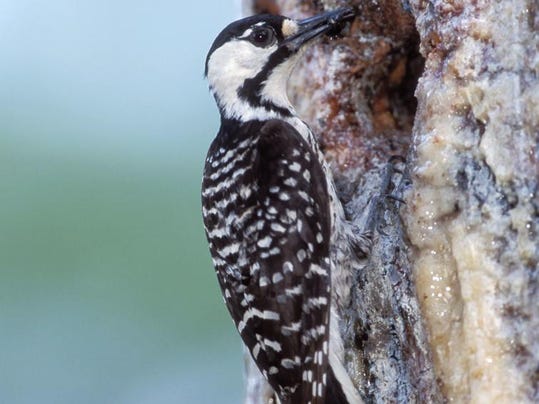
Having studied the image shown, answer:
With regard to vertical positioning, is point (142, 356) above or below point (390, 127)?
below

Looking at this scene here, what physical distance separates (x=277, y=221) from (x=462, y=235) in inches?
29.2

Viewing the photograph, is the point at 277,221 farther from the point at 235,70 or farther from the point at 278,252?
the point at 235,70

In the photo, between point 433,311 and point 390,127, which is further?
point 390,127

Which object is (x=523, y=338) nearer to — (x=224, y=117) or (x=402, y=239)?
(x=402, y=239)

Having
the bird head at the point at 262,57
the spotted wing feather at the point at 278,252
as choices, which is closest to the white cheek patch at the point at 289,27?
the bird head at the point at 262,57

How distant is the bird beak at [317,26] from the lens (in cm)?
389

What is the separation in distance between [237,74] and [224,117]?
177mm

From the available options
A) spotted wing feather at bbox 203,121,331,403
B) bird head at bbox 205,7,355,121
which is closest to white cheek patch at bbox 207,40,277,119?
bird head at bbox 205,7,355,121

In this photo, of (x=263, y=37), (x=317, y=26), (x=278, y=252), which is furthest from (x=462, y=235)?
(x=263, y=37)

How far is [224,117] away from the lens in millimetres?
4117

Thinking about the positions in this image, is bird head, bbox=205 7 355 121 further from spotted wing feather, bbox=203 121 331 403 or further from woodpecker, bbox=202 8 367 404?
spotted wing feather, bbox=203 121 331 403

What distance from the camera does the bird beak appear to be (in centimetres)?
389

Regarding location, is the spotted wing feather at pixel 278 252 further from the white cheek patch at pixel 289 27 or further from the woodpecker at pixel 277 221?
the white cheek patch at pixel 289 27

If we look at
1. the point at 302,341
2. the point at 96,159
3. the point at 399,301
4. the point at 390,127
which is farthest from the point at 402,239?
the point at 96,159
